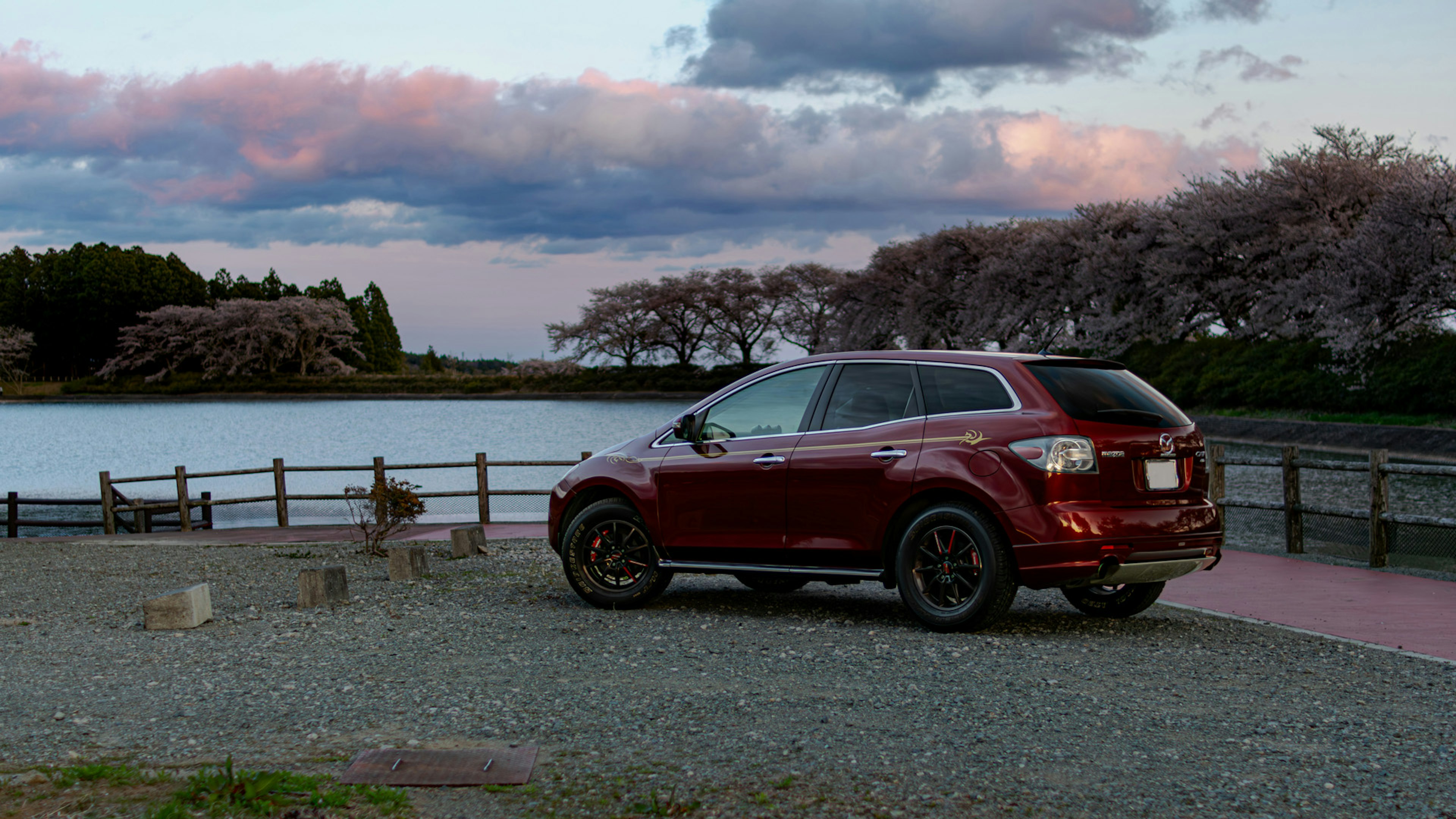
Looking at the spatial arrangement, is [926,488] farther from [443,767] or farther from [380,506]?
[380,506]

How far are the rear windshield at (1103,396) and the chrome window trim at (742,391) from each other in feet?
4.74

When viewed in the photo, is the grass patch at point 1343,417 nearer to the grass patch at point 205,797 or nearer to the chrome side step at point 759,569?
the chrome side step at point 759,569

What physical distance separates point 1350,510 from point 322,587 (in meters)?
9.85

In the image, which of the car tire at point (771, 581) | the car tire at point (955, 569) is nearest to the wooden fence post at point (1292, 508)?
the car tire at point (771, 581)

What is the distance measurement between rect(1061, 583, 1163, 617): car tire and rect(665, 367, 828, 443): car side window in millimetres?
2174

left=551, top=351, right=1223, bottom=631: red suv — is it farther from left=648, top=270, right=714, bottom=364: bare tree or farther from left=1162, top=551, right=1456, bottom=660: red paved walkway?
left=648, top=270, right=714, bottom=364: bare tree

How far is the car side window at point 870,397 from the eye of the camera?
283 inches

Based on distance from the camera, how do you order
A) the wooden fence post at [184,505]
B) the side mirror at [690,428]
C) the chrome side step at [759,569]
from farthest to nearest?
the wooden fence post at [184,505] → the side mirror at [690,428] → the chrome side step at [759,569]

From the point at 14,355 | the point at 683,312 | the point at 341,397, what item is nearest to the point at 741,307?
the point at 683,312

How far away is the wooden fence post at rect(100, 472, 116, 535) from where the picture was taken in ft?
63.4

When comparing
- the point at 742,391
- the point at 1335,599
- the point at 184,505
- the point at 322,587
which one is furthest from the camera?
the point at 184,505

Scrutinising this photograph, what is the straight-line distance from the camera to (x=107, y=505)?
1945cm

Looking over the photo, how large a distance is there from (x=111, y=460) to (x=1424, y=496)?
145ft

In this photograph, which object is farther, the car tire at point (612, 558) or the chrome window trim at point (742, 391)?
the car tire at point (612, 558)
